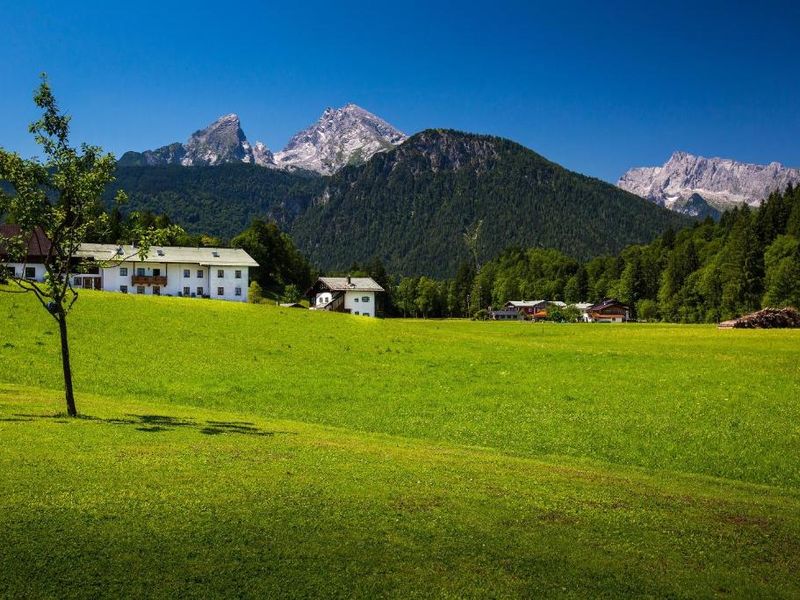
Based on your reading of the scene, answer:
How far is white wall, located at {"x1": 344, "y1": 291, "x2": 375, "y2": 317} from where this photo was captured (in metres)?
126

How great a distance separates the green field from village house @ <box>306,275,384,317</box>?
82.7m

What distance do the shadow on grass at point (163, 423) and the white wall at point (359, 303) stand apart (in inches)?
3977

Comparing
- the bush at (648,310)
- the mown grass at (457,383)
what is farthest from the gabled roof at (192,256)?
the bush at (648,310)

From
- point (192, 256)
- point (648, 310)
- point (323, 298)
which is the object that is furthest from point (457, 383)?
point (648, 310)

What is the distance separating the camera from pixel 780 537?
1377 cm

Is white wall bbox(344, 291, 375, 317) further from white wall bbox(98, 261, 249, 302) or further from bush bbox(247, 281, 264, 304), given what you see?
white wall bbox(98, 261, 249, 302)

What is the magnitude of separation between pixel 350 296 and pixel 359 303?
2434 mm

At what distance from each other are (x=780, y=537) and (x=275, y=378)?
91.9 feet

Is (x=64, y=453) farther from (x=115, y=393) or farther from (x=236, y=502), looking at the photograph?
(x=115, y=393)

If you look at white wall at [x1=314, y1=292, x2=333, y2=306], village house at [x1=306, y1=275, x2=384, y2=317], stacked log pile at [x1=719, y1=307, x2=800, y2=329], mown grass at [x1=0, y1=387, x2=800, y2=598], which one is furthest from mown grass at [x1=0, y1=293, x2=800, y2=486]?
white wall at [x1=314, y1=292, x2=333, y2=306]

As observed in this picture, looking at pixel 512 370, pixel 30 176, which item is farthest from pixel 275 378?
pixel 30 176

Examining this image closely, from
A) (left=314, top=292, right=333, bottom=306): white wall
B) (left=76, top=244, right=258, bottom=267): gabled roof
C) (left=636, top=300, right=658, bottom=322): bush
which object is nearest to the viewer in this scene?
(left=76, top=244, right=258, bottom=267): gabled roof

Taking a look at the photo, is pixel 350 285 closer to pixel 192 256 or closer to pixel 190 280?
pixel 192 256

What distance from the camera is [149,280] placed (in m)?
107
